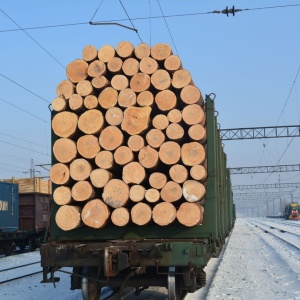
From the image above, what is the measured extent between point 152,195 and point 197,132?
3.43ft

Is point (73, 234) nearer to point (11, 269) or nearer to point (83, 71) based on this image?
point (83, 71)

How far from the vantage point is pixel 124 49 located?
21.6 ft

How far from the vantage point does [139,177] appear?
239 inches

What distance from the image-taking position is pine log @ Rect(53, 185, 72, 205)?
20.5ft

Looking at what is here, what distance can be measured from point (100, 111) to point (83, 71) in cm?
72

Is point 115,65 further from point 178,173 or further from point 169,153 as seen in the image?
point 178,173

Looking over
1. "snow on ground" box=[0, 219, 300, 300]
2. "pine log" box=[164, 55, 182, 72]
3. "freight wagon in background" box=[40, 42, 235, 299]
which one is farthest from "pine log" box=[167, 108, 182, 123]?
"snow on ground" box=[0, 219, 300, 300]

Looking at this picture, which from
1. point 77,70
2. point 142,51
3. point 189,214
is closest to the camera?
point 189,214

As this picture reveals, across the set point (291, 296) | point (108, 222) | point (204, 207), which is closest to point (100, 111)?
point (108, 222)

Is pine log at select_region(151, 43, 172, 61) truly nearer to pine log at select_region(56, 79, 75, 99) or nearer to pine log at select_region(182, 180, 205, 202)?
pine log at select_region(56, 79, 75, 99)

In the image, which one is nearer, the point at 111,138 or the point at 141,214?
the point at 141,214

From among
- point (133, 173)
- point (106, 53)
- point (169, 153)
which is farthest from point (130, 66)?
point (133, 173)

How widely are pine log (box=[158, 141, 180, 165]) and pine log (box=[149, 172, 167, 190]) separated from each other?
0.62 feet

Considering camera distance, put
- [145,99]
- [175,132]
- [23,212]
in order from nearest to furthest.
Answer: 1. [175,132]
2. [145,99]
3. [23,212]
